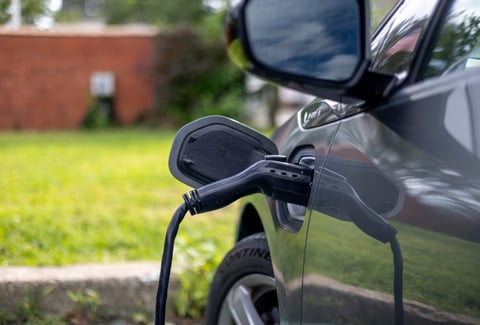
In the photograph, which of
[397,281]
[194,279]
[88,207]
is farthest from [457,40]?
[88,207]

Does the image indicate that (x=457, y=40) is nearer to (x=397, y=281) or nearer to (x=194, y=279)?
(x=397, y=281)

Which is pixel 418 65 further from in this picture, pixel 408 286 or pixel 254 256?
pixel 254 256

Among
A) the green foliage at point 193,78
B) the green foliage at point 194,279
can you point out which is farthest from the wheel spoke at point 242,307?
the green foliage at point 193,78

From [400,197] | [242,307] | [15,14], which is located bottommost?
[15,14]

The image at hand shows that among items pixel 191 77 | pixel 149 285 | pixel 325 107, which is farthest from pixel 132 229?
pixel 191 77

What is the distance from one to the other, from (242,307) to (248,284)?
0.27 feet

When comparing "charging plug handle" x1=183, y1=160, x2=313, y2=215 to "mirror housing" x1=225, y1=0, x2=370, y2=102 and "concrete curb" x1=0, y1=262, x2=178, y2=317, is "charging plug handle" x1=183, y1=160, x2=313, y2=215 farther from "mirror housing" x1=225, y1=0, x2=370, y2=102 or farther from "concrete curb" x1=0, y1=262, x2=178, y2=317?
"concrete curb" x1=0, y1=262, x2=178, y2=317

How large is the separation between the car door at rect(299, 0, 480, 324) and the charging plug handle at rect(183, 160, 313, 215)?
4 centimetres

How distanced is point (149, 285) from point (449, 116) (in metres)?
2.83

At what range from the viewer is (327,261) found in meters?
1.76

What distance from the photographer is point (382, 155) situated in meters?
1.55

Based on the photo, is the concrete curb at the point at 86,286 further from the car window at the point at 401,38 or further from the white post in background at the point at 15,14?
the white post in background at the point at 15,14

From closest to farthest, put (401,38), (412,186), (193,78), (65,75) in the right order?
1. (412,186)
2. (401,38)
3. (65,75)
4. (193,78)

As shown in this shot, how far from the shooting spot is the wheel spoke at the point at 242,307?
2.46 metres
